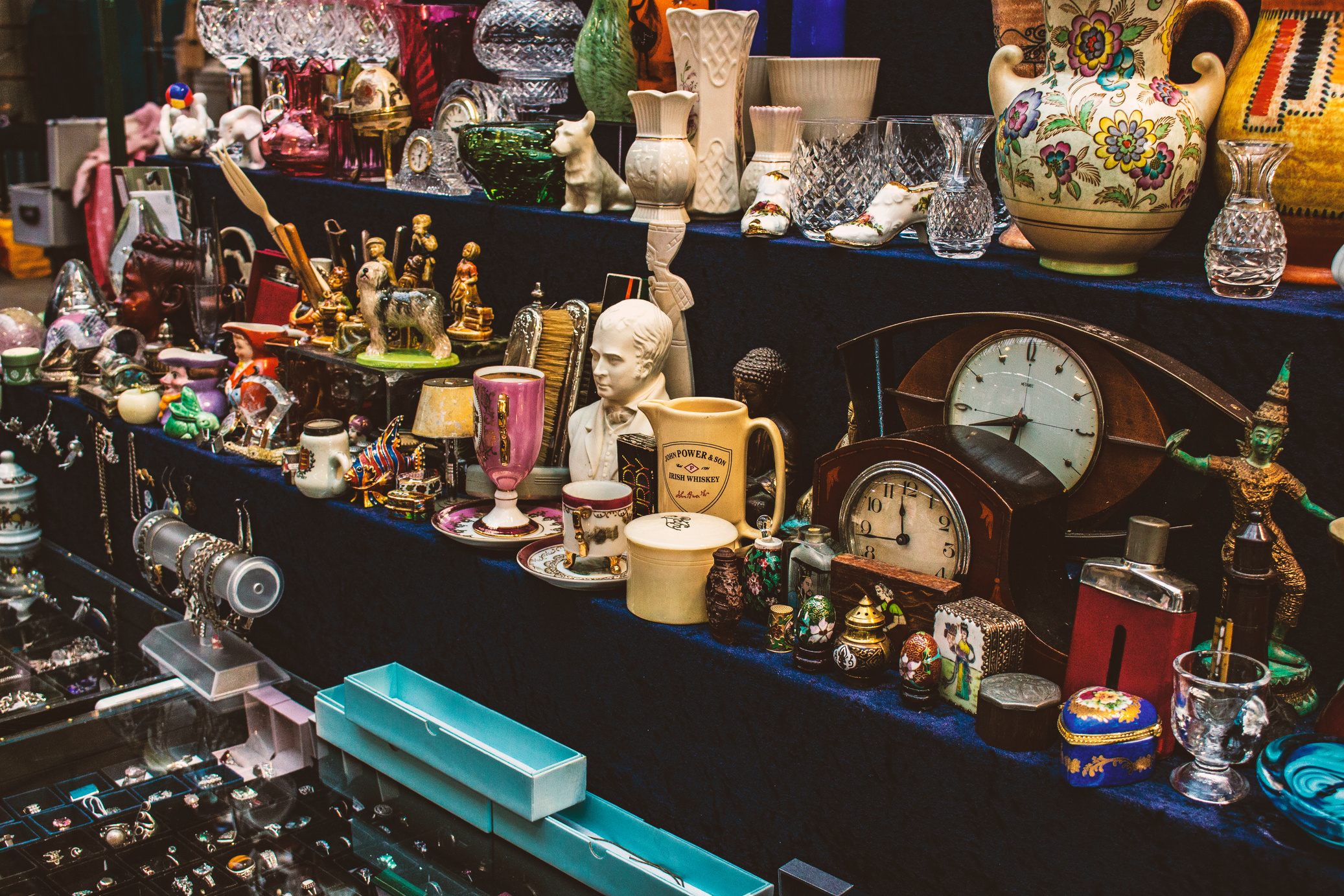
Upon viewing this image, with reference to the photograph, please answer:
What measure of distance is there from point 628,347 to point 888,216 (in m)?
0.42

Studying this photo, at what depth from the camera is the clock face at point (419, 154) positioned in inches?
95.5

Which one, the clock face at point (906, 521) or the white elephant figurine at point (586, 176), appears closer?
the clock face at point (906, 521)

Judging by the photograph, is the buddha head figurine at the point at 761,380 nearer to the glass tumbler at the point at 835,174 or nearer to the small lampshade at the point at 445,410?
the glass tumbler at the point at 835,174

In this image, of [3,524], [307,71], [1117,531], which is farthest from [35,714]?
[1117,531]

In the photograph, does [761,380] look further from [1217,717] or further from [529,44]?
[529,44]

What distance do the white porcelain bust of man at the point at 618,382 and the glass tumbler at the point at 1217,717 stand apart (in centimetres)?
87

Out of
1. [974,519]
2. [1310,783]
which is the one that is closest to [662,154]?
[974,519]

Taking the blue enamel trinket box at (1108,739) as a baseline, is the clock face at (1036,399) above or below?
above

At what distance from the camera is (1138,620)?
1.23 meters

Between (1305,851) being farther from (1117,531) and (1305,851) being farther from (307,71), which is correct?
(307,71)

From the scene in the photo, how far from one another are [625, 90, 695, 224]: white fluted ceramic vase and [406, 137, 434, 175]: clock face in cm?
64

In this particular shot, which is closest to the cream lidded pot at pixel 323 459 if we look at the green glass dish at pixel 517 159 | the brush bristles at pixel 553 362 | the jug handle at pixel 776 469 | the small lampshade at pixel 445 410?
the small lampshade at pixel 445 410

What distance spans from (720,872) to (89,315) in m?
2.21

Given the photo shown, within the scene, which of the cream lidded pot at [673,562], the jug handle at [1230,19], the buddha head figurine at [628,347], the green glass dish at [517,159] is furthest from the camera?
the green glass dish at [517,159]
